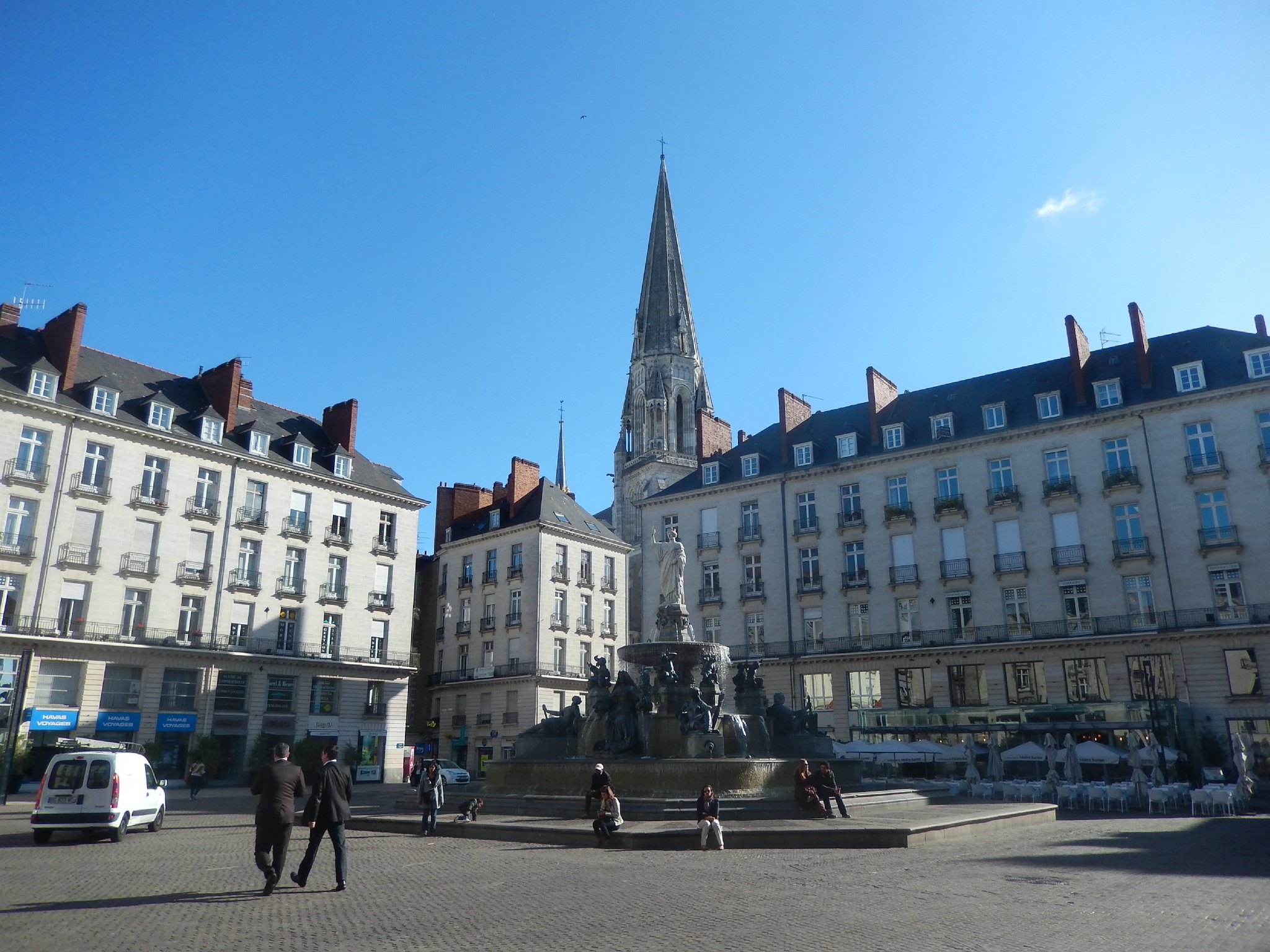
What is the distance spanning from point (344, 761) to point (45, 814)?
1073 inches

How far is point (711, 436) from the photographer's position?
55.2 metres

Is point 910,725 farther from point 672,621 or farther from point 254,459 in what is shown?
point 254,459

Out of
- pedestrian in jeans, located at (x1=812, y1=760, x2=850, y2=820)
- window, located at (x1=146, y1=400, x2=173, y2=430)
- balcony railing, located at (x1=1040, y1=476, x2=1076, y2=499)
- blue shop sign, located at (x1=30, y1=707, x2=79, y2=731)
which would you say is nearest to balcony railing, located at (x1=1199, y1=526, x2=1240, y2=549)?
balcony railing, located at (x1=1040, y1=476, x2=1076, y2=499)

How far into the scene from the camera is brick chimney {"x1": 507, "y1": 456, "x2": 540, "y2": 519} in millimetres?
56812

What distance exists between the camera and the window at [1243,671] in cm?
3588

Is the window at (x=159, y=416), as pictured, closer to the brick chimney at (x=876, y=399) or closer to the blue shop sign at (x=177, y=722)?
the blue shop sign at (x=177, y=722)

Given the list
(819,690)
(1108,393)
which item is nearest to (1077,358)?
(1108,393)

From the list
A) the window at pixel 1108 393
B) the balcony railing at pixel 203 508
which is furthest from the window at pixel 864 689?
the balcony railing at pixel 203 508

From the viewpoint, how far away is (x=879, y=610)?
45031 millimetres

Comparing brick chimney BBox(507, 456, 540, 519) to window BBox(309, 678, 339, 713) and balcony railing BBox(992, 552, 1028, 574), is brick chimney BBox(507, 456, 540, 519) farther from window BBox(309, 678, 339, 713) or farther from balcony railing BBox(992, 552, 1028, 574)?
balcony railing BBox(992, 552, 1028, 574)

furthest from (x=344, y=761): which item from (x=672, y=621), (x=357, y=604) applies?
(x=672, y=621)

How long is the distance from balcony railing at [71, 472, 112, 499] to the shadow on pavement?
35.5m

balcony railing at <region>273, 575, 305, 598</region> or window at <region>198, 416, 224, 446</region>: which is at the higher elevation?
window at <region>198, 416, 224, 446</region>

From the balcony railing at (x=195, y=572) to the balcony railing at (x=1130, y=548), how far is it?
125 feet
